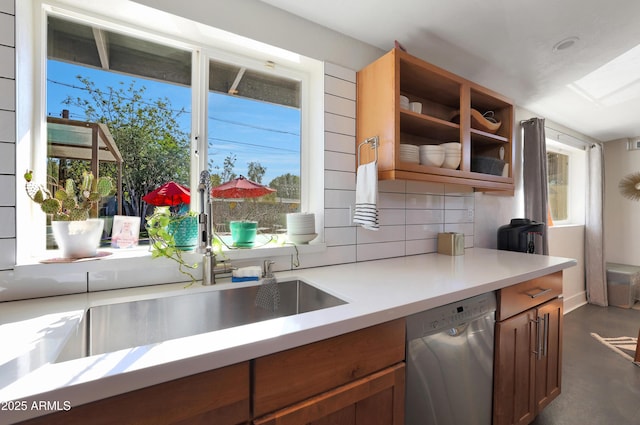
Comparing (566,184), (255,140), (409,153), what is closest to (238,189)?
(255,140)

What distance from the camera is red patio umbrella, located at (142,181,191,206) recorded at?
1.13 metres

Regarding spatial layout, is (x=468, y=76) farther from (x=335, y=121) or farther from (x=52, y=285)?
(x=52, y=285)

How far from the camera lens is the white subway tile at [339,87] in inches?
58.7

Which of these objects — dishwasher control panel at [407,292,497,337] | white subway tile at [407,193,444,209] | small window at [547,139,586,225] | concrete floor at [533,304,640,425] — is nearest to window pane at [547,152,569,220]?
small window at [547,139,586,225]

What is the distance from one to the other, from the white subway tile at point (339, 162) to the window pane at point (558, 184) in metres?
3.05

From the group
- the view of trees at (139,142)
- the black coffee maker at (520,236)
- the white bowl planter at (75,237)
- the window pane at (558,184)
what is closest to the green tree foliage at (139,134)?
→ the view of trees at (139,142)

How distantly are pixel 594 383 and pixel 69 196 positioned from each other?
3.12 metres

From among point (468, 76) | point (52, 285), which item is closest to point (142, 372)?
point (52, 285)

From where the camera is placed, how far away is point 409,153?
1.48m

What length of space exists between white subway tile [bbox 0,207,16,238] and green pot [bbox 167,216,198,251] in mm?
438

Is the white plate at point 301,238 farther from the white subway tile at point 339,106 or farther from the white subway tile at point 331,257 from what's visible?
the white subway tile at point 339,106

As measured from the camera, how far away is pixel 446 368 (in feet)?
3.46

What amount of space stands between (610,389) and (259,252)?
246 cm

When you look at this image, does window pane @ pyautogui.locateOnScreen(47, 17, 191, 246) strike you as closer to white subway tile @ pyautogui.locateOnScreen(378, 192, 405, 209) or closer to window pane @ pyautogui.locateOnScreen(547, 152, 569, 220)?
white subway tile @ pyautogui.locateOnScreen(378, 192, 405, 209)
